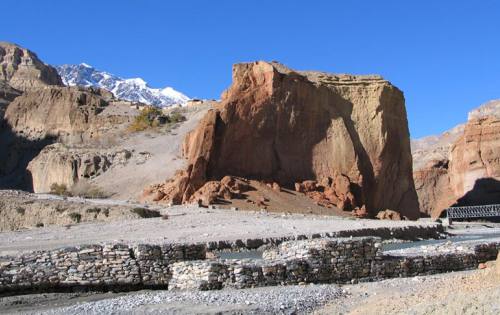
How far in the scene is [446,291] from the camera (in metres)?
11.5

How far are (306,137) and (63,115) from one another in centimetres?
3568

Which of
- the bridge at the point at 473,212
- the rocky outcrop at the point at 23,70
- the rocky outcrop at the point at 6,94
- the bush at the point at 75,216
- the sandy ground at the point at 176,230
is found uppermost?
the rocky outcrop at the point at 23,70

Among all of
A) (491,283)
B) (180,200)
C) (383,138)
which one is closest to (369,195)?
(383,138)

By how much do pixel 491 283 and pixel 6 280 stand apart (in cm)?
1122

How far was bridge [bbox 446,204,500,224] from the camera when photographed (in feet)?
224

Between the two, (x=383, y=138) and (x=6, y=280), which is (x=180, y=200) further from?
(x=6, y=280)

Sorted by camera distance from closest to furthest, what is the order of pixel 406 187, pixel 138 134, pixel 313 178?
pixel 313 178 < pixel 406 187 < pixel 138 134

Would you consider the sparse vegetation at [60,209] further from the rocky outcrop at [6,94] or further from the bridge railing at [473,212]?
the rocky outcrop at [6,94]

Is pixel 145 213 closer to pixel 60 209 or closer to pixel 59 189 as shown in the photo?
pixel 60 209

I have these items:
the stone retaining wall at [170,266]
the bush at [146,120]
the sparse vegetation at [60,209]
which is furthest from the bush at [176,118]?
the stone retaining wall at [170,266]

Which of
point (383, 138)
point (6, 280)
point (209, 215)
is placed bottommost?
point (6, 280)

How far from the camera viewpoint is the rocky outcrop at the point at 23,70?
11350 centimetres

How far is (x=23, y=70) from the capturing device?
11844 centimetres

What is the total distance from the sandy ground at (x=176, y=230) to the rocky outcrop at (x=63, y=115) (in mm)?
37431
